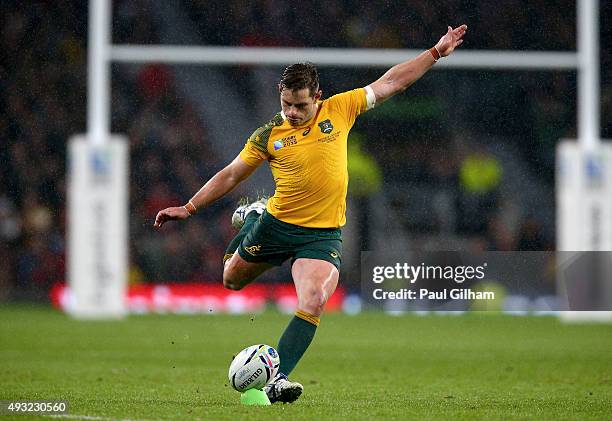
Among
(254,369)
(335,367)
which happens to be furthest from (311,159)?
(335,367)

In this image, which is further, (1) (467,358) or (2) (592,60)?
(2) (592,60)

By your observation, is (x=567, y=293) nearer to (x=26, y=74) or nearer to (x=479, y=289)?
(x=479, y=289)

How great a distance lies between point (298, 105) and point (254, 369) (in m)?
1.50

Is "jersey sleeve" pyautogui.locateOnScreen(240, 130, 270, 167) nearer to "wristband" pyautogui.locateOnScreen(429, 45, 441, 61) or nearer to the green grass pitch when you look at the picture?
"wristband" pyautogui.locateOnScreen(429, 45, 441, 61)

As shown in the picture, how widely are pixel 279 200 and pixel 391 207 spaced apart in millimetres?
12819

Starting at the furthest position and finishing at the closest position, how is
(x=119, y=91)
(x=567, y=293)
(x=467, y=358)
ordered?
(x=119, y=91) < (x=567, y=293) < (x=467, y=358)

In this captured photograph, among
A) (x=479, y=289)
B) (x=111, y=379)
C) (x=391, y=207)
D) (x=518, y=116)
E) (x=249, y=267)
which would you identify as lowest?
(x=111, y=379)

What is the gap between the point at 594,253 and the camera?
15.9m

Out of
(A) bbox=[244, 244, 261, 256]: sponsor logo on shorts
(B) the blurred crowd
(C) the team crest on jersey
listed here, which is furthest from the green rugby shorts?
(B) the blurred crowd

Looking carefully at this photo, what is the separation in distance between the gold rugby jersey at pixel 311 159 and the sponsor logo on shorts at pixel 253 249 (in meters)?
0.30

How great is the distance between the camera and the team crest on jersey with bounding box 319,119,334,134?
7270 millimetres

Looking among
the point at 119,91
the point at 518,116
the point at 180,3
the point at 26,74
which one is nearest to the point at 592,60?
the point at 518,116

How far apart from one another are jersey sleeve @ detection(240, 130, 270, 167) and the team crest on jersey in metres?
0.34

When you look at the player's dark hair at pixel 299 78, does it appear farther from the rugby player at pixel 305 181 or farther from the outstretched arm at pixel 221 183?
the outstretched arm at pixel 221 183
